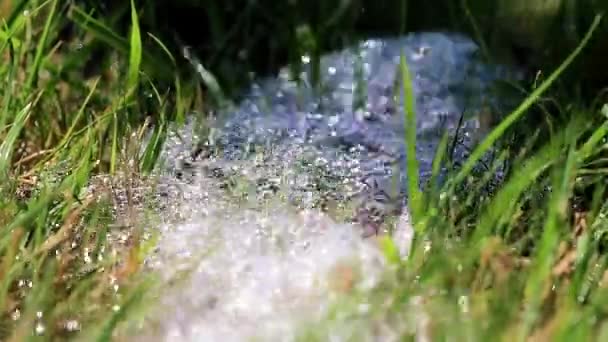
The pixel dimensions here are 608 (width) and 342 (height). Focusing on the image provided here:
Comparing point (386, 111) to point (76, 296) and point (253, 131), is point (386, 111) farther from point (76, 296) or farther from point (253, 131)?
point (76, 296)

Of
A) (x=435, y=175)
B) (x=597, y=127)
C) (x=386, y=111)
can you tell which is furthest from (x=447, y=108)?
(x=435, y=175)

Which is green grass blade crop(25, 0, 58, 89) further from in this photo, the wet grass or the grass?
the wet grass

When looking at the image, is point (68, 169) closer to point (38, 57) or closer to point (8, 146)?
point (8, 146)

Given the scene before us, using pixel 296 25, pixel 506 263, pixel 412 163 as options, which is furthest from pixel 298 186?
pixel 296 25

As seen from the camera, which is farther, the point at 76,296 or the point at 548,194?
the point at 548,194

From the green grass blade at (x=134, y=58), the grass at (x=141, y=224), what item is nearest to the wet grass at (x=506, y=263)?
the grass at (x=141, y=224)

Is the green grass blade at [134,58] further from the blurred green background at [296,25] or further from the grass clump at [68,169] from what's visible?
the blurred green background at [296,25]
